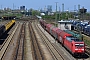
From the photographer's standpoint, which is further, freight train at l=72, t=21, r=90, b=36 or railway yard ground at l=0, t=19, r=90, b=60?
freight train at l=72, t=21, r=90, b=36

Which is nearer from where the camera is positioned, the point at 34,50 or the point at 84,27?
the point at 34,50

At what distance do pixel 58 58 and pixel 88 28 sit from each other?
1155 inches

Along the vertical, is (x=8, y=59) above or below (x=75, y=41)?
below

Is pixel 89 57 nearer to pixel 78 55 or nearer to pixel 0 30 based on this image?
pixel 78 55

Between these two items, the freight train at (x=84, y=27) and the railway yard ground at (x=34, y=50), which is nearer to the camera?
the railway yard ground at (x=34, y=50)

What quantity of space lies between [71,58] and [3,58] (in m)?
9.31

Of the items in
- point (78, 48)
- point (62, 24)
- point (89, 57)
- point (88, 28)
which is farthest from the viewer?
point (62, 24)

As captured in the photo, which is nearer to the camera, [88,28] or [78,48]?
[78,48]

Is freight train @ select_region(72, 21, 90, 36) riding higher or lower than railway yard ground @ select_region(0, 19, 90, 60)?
higher

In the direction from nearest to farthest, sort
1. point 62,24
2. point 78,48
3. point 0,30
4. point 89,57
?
point 78,48
point 89,57
point 0,30
point 62,24

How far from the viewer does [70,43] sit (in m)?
35.8

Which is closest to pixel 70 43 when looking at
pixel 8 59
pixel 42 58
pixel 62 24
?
pixel 42 58

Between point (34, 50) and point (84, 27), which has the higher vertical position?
point (84, 27)

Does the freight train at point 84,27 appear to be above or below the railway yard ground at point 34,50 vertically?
above
